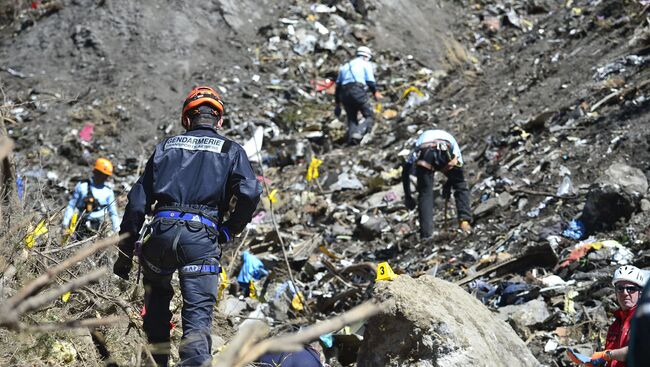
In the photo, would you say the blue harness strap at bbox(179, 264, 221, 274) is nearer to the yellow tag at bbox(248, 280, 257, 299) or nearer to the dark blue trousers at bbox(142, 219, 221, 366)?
the dark blue trousers at bbox(142, 219, 221, 366)

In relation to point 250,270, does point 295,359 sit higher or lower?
higher

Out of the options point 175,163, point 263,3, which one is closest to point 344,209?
point 175,163

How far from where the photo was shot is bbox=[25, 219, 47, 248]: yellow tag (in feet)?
14.4

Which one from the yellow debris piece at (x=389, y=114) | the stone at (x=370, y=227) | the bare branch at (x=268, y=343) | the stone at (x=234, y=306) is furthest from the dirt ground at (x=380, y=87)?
the bare branch at (x=268, y=343)

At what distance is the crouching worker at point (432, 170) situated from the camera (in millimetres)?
7953

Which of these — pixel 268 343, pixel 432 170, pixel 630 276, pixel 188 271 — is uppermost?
pixel 268 343

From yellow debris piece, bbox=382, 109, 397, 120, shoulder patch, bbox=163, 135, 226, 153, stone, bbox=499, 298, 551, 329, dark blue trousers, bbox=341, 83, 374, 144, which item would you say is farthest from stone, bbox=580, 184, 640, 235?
yellow debris piece, bbox=382, 109, 397, 120

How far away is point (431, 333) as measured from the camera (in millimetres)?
3871

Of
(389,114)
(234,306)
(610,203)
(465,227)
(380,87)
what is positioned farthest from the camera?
(380,87)

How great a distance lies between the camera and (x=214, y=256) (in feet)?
12.9

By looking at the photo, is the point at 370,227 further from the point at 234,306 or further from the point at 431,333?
the point at 431,333

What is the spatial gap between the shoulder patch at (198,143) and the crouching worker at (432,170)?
13.6 feet

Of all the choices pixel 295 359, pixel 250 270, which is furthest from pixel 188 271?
pixel 250 270

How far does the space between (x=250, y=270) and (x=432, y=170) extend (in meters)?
2.01
